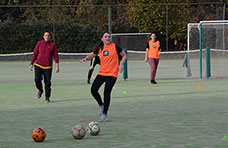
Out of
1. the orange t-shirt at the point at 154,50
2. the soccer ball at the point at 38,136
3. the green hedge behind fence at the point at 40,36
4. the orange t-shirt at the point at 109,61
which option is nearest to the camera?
the soccer ball at the point at 38,136

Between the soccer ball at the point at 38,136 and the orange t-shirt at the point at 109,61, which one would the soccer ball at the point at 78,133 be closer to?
the soccer ball at the point at 38,136

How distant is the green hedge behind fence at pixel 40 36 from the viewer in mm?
33562

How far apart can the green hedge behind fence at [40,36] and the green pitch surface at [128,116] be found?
15.7 metres

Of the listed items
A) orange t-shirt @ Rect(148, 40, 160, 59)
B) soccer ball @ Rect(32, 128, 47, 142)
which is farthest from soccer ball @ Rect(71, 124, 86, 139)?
orange t-shirt @ Rect(148, 40, 160, 59)

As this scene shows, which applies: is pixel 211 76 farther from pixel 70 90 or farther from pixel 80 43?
pixel 80 43

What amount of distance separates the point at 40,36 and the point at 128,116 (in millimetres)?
24214

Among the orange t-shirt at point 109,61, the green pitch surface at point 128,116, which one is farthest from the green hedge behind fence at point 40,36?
the orange t-shirt at point 109,61

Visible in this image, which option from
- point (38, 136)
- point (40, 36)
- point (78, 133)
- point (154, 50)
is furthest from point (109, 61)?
point (40, 36)

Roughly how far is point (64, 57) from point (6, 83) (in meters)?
14.0

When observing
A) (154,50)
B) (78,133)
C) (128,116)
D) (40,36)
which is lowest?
(128,116)

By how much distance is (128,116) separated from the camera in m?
10.8

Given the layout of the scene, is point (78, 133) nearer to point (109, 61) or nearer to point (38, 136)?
point (38, 136)

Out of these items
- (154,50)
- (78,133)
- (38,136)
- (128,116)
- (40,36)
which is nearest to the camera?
(38,136)

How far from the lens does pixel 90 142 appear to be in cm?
804
